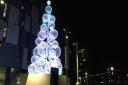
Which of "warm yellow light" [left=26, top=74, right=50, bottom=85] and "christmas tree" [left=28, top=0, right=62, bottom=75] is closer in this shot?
"warm yellow light" [left=26, top=74, right=50, bottom=85]

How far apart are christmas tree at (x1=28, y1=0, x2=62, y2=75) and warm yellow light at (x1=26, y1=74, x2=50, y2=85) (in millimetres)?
217

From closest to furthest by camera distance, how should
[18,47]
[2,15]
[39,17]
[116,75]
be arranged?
[2,15]
[18,47]
[39,17]
[116,75]

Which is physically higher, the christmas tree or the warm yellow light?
the christmas tree

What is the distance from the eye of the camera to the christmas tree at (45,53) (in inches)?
491

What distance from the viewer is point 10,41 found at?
2164cm

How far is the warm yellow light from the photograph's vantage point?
12.1 m

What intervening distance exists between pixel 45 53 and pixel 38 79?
1385 mm

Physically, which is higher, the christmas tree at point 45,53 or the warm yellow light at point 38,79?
the christmas tree at point 45,53

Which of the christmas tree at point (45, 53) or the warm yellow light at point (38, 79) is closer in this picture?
the warm yellow light at point (38, 79)

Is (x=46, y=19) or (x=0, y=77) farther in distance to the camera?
(x=0, y=77)

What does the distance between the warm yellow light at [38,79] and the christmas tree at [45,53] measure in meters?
0.22

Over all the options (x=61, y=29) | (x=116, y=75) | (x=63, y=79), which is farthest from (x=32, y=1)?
(x=116, y=75)

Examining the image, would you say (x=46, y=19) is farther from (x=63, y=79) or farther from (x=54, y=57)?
(x=63, y=79)

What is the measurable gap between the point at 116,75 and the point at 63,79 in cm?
2876
